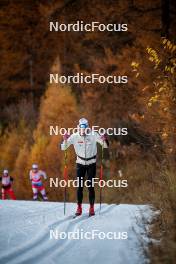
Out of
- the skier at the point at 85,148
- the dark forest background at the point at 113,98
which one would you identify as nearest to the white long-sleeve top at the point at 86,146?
the skier at the point at 85,148

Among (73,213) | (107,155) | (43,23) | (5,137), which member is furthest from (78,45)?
(73,213)

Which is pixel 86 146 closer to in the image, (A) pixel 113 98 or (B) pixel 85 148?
(B) pixel 85 148

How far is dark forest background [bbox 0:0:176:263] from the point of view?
12.4 metres

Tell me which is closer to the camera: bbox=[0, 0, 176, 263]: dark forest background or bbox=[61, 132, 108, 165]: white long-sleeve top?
bbox=[61, 132, 108, 165]: white long-sleeve top

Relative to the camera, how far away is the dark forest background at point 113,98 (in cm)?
1240

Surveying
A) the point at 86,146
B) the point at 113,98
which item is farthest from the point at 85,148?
the point at 113,98

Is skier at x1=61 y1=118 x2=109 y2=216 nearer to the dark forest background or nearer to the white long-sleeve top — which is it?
the white long-sleeve top

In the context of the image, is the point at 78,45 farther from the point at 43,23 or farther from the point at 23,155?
the point at 23,155

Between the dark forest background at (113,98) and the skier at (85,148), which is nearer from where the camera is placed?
the skier at (85,148)

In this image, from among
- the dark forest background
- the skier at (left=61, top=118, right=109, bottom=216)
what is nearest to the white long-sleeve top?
the skier at (left=61, top=118, right=109, bottom=216)

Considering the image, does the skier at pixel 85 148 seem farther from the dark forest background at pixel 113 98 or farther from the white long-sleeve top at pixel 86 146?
the dark forest background at pixel 113 98

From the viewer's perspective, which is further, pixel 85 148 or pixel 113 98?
pixel 113 98

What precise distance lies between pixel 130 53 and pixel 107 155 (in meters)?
6.44

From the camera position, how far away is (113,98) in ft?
68.9
